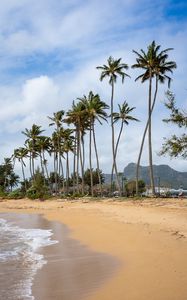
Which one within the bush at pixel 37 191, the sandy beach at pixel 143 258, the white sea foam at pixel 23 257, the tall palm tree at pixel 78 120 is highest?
the tall palm tree at pixel 78 120


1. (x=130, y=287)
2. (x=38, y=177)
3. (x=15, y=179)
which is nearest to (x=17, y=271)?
(x=130, y=287)

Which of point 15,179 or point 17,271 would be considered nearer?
point 17,271

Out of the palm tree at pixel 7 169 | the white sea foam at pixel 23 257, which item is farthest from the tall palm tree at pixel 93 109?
the palm tree at pixel 7 169

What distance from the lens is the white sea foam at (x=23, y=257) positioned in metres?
7.71

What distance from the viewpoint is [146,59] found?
40.1 m

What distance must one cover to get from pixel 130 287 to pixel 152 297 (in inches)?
36.2

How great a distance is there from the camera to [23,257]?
1197 centimetres

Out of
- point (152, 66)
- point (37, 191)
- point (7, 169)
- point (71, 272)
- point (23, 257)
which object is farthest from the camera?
point (7, 169)

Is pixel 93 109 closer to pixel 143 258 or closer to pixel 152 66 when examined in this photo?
pixel 152 66

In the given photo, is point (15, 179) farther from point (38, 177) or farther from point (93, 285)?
point (93, 285)

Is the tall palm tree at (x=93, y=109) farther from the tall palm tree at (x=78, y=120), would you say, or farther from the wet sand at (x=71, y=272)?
the wet sand at (x=71, y=272)

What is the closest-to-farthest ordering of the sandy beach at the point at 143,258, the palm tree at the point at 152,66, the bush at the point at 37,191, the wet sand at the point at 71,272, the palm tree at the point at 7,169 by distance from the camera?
1. the sandy beach at the point at 143,258
2. the wet sand at the point at 71,272
3. the palm tree at the point at 152,66
4. the bush at the point at 37,191
5. the palm tree at the point at 7,169

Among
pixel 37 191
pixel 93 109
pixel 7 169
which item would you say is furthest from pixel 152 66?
pixel 7 169

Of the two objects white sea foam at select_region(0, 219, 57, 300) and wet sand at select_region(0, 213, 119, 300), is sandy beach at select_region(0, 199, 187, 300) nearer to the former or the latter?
wet sand at select_region(0, 213, 119, 300)
